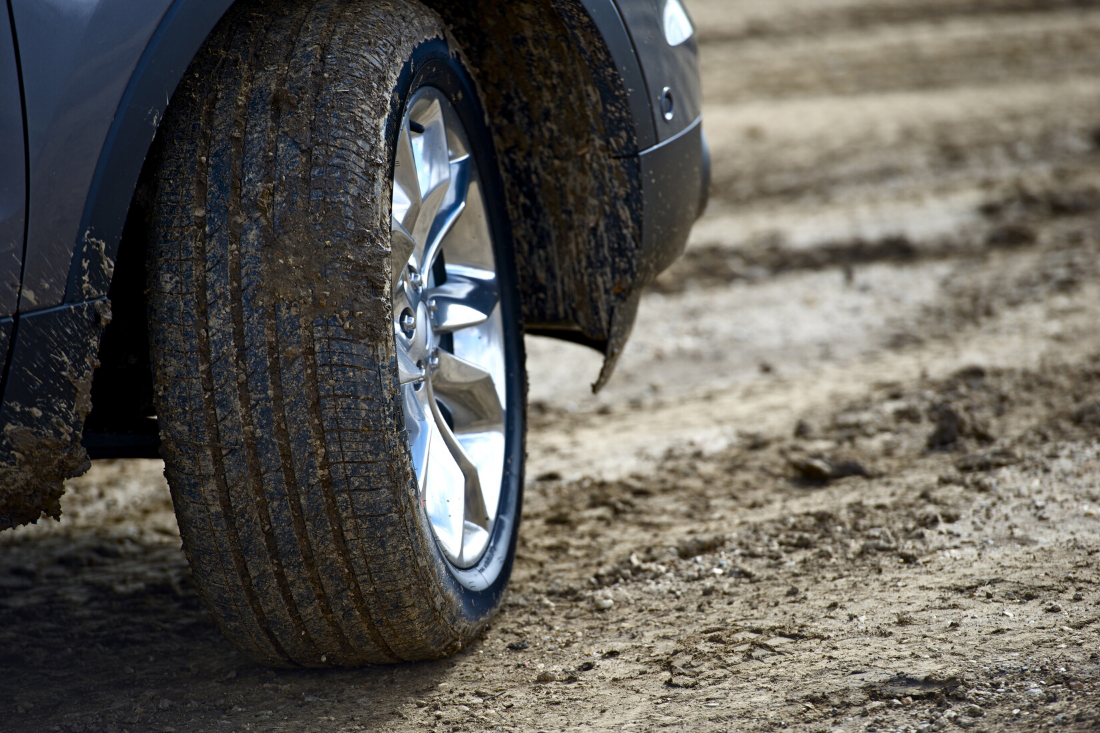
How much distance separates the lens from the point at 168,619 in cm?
241

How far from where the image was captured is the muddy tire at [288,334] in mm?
1676

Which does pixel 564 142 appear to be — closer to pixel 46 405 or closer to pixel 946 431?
pixel 46 405

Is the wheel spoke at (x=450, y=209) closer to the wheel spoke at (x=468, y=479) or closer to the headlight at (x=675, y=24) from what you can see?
the wheel spoke at (x=468, y=479)

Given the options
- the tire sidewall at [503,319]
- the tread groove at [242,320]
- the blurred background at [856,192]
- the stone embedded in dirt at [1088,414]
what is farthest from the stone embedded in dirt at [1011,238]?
the tread groove at [242,320]

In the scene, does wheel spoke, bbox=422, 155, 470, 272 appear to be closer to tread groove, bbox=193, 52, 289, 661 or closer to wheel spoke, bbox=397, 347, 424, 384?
wheel spoke, bbox=397, 347, 424, 384

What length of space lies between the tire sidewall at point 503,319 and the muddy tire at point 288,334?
0.05m

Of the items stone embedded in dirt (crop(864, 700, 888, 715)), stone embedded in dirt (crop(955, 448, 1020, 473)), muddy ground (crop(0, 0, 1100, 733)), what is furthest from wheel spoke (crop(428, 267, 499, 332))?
stone embedded in dirt (crop(955, 448, 1020, 473))

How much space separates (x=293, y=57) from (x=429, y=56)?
34 cm

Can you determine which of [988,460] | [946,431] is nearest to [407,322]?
[988,460]

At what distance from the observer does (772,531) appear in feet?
8.70

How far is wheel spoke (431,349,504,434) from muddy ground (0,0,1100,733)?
1.53 ft

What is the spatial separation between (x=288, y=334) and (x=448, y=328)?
0.57 metres

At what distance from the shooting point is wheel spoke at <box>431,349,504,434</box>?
2222 millimetres

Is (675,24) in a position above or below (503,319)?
above
